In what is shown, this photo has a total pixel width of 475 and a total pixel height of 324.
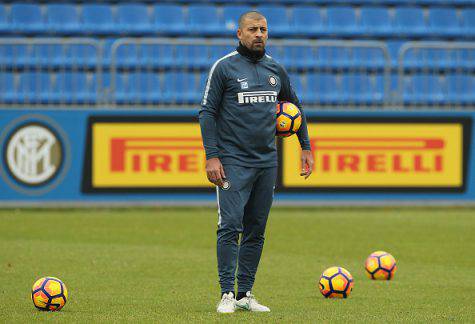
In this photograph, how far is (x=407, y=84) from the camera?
63.3ft

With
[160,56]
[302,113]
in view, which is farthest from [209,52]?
[302,113]

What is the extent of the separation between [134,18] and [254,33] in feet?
46.4

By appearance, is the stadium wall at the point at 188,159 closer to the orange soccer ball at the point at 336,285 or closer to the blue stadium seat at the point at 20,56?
→ the blue stadium seat at the point at 20,56

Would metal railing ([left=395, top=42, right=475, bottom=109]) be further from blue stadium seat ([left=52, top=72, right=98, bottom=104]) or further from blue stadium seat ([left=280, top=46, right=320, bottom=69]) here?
blue stadium seat ([left=52, top=72, right=98, bottom=104])

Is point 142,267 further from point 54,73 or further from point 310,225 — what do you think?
point 54,73

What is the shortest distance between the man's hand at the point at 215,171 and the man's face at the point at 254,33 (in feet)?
2.66

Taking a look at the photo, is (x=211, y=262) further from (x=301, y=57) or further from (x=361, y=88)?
(x=361, y=88)

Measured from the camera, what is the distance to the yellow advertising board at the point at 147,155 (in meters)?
15.4

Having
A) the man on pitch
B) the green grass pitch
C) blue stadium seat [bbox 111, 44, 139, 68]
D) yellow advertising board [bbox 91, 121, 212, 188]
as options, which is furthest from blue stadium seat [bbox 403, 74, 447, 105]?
the man on pitch

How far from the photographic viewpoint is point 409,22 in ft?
72.0

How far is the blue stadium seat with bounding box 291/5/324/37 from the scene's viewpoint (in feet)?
69.4

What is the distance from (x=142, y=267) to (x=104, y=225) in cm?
401

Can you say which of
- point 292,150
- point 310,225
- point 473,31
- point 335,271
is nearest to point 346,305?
point 335,271

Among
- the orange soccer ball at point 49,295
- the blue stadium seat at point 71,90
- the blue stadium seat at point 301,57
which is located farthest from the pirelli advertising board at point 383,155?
the orange soccer ball at point 49,295
